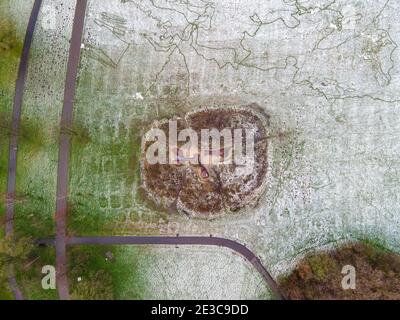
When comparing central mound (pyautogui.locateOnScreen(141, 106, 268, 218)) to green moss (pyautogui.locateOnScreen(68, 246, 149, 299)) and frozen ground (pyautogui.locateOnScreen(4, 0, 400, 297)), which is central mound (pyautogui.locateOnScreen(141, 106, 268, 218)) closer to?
frozen ground (pyautogui.locateOnScreen(4, 0, 400, 297))

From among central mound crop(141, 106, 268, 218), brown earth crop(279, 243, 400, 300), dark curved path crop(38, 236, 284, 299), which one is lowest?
brown earth crop(279, 243, 400, 300)

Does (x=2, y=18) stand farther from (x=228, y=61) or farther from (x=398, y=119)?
(x=398, y=119)

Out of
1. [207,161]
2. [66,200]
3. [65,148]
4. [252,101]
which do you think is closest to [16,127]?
[65,148]

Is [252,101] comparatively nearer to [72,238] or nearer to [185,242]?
[185,242]

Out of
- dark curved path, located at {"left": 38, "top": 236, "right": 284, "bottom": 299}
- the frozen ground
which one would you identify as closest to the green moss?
dark curved path, located at {"left": 38, "top": 236, "right": 284, "bottom": 299}

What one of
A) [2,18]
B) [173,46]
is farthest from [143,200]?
[2,18]
